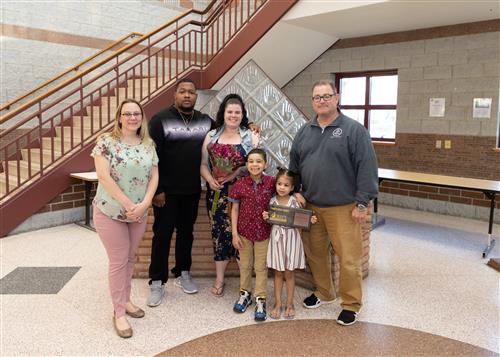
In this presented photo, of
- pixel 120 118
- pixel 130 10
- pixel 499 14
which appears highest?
pixel 130 10

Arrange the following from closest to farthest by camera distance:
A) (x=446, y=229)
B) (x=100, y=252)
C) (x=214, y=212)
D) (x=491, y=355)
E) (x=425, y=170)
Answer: (x=491, y=355) < (x=214, y=212) < (x=100, y=252) < (x=446, y=229) < (x=425, y=170)

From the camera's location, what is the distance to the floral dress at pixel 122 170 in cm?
238

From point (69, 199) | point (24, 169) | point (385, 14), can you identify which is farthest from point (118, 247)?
point (385, 14)

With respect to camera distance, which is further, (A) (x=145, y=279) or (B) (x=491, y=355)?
(A) (x=145, y=279)

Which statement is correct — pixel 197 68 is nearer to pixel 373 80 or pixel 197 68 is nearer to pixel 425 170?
pixel 373 80

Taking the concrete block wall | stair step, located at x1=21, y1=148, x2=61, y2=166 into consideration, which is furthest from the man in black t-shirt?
the concrete block wall

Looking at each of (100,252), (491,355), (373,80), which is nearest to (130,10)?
(373,80)

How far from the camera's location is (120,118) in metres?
2.46

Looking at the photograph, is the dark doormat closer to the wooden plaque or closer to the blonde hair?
the blonde hair

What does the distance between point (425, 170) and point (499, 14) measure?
231 centimetres

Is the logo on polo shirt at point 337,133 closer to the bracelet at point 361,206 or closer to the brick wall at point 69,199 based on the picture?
the bracelet at point 361,206

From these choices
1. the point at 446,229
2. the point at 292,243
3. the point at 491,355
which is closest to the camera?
the point at 491,355

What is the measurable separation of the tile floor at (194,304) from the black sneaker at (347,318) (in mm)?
123

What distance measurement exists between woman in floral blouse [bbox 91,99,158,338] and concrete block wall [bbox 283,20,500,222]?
16.4 feet
